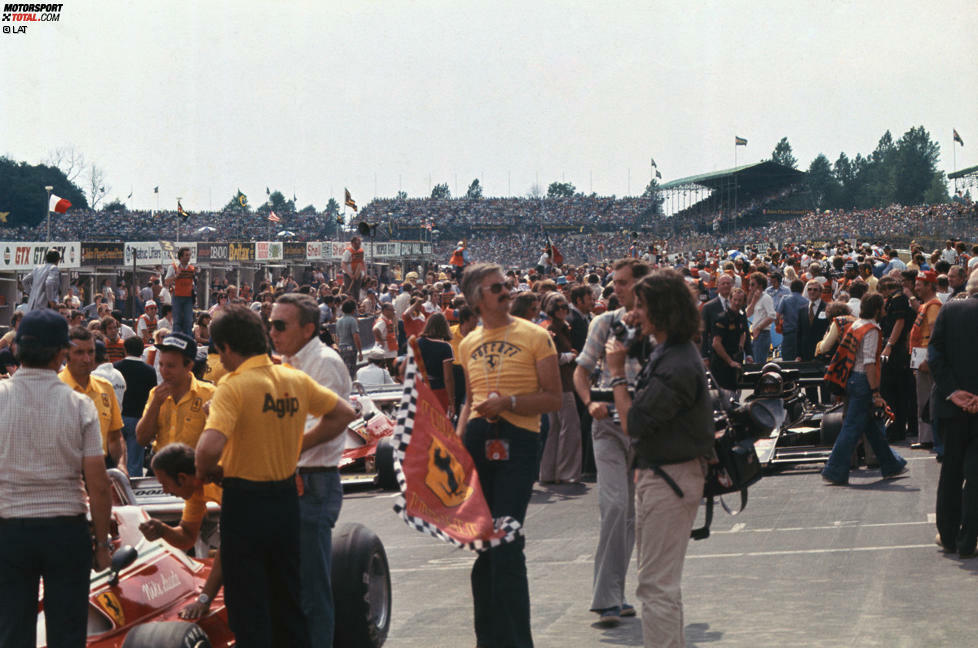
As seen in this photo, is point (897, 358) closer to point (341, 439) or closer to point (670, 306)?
point (670, 306)

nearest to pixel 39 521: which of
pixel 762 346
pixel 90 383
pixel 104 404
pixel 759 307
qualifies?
pixel 104 404

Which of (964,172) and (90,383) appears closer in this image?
(90,383)

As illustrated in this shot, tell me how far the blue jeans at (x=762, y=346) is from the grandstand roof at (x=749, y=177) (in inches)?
2792

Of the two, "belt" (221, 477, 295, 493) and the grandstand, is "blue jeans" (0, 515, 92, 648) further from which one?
the grandstand

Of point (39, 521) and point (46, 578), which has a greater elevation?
point (39, 521)

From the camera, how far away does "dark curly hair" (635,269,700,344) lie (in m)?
5.17

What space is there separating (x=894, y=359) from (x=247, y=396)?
1074cm

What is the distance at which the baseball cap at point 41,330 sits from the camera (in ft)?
16.3

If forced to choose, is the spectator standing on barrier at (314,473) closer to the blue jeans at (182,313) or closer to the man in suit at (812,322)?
the man in suit at (812,322)

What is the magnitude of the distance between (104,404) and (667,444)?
4589mm

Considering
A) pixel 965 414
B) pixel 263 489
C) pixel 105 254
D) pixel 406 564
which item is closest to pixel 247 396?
pixel 263 489

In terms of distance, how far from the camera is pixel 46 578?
4.94m

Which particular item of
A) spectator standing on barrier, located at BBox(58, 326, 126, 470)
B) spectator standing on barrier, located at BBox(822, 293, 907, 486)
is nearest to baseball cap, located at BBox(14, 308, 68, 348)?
spectator standing on barrier, located at BBox(58, 326, 126, 470)

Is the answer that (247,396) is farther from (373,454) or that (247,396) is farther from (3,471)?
(373,454)
